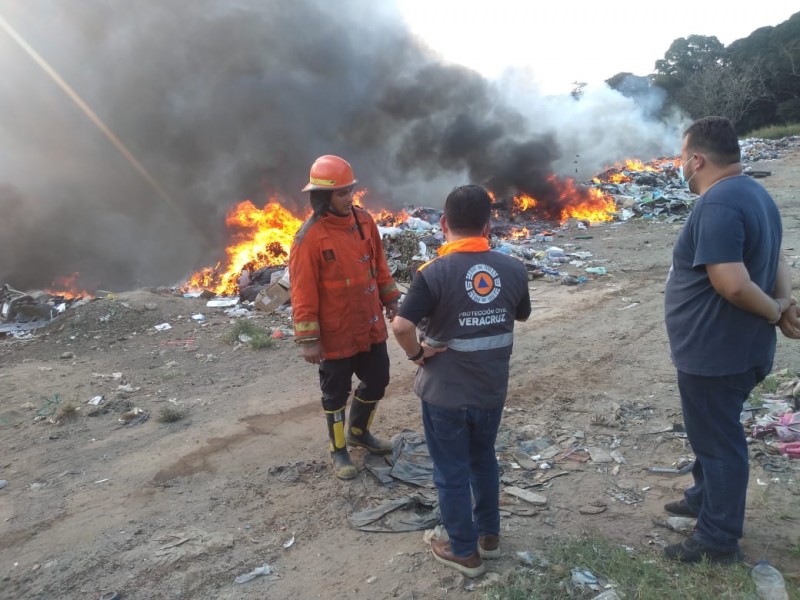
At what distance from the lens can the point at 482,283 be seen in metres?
2.18

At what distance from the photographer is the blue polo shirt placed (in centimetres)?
203

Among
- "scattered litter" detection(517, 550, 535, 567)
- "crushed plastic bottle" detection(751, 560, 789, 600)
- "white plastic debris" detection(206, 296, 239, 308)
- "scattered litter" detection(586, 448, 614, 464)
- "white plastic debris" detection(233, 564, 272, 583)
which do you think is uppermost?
"white plastic debris" detection(206, 296, 239, 308)

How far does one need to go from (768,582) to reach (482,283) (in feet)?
5.32

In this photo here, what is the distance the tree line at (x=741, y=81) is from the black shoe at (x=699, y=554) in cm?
3059

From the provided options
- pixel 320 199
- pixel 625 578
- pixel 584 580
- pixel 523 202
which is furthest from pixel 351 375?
pixel 523 202

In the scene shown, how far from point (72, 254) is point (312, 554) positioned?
36.9 ft

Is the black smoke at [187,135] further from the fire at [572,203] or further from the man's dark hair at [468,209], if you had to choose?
the man's dark hair at [468,209]

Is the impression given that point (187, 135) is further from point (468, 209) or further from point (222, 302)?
point (468, 209)

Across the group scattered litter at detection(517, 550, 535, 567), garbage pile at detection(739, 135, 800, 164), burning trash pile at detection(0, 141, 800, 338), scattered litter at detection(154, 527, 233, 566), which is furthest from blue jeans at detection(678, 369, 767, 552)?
garbage pile at detection(739, 135, 800, 164)

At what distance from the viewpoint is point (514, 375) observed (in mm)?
4824

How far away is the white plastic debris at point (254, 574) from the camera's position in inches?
98.2

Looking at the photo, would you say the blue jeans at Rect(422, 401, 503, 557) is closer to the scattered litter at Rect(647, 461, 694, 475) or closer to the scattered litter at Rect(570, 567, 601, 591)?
the scattered litter at Rect(570, 567, 601, 591)

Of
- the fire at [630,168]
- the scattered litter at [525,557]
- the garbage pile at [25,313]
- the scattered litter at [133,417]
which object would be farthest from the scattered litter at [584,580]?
the fire at [630,168]

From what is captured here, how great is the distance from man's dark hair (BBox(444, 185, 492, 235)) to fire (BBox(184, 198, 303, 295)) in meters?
8.05
